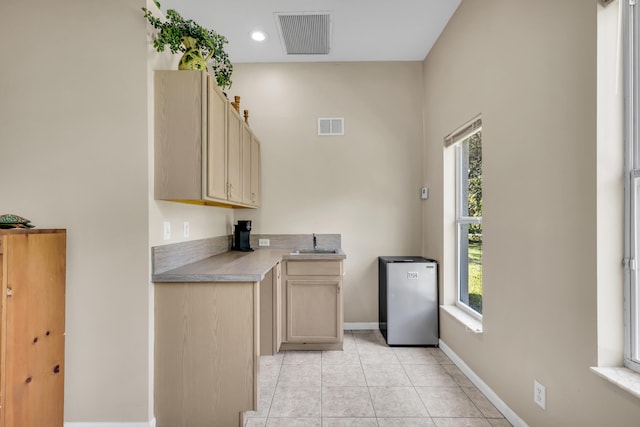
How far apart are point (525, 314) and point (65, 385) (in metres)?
2.57

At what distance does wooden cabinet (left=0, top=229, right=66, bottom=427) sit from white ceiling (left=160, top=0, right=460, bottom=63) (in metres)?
2.08

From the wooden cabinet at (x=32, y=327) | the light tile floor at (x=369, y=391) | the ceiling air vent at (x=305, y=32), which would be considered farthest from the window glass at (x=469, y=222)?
the wooden cabinet at (x=32, y=327)

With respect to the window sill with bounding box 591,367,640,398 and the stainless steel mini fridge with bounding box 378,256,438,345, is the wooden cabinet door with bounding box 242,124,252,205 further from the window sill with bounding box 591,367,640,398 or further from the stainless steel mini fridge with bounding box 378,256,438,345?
the window sill with bounding box 591,367,640,398

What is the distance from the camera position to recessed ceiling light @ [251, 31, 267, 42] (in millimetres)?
2977

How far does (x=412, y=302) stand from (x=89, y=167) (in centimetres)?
275

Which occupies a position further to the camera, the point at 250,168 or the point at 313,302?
the point at 250,168

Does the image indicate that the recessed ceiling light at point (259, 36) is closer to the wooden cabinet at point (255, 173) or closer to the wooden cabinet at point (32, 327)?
the wooden cabinet at point (255, 173)

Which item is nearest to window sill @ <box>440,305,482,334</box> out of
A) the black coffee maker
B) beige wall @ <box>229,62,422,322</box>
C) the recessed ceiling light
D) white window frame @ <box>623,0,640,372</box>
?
beige wall @ <box>229,62,422,322</box>

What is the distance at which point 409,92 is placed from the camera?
3.60 metres

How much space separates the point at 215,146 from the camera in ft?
6.77

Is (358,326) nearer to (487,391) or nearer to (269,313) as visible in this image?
(269,313)

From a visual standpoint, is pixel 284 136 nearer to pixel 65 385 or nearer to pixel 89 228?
pixel 89 228

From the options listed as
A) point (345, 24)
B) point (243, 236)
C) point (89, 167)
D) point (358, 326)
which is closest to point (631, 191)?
point (345, 24)

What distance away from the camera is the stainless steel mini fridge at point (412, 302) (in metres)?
3.10
